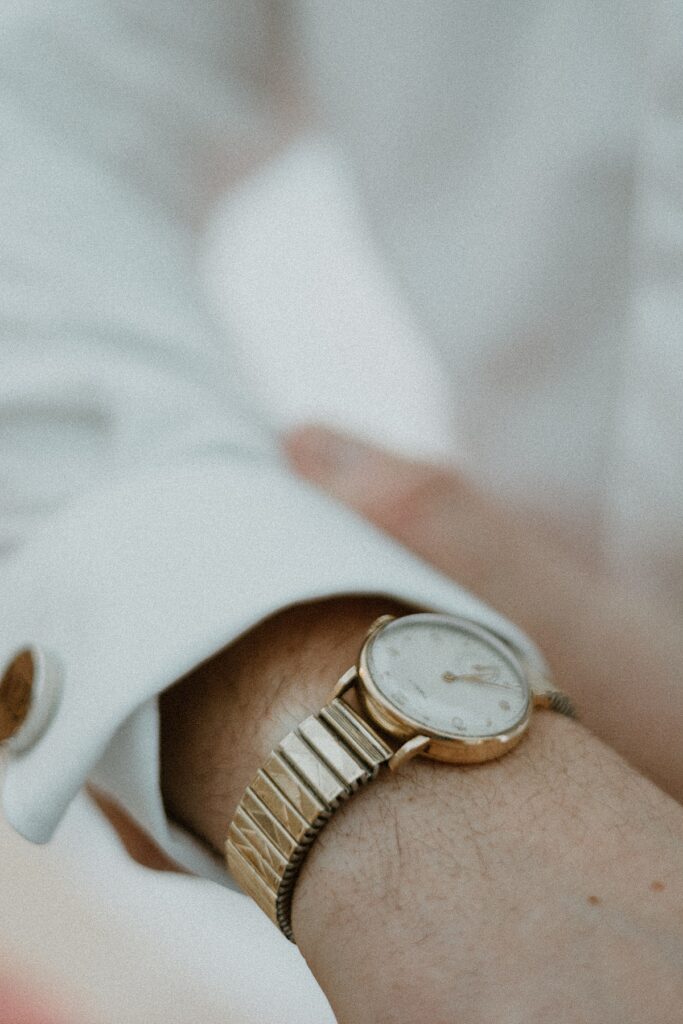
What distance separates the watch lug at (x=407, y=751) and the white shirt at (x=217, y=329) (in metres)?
0.10

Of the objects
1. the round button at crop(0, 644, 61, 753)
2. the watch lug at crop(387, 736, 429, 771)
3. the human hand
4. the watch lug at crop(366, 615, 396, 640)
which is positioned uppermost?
the round button at crop(0, 644, 61, 753)

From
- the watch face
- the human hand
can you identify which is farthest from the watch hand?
the human hand

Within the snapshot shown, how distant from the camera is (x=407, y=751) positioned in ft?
1.34

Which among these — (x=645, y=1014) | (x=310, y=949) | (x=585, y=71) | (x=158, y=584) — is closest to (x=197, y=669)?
(x=158, y=584)

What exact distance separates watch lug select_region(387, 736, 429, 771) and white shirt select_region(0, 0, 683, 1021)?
0.10 m

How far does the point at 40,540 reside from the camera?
52 cm

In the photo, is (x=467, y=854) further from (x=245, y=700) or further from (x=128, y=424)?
(x=128, y=424)

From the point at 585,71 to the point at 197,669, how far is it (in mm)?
469

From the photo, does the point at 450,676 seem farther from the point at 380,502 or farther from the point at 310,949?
the point at 380,502

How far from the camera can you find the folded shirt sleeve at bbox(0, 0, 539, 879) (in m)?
0.46

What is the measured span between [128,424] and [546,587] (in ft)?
1.10

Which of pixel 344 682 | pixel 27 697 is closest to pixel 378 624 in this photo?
pixel 344 682

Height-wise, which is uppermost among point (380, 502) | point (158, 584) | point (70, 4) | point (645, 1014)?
point (70, 4)

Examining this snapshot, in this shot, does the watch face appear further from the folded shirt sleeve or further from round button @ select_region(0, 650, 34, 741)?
round button @ select_region(0, 650, 34, 741)
